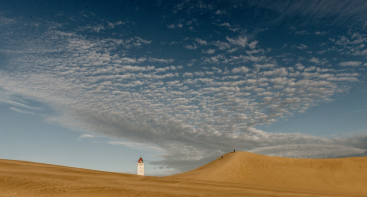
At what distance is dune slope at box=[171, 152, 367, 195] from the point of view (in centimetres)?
3666

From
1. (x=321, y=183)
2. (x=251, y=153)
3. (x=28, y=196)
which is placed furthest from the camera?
(x=251, y=153)

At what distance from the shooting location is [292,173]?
40062 mm

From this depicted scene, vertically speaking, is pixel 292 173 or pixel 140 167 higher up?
pixel 140 167

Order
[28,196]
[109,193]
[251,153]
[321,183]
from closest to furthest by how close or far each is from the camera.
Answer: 1. [28,196]
2. [109,193]
3. [321,183]
4. [251,153]

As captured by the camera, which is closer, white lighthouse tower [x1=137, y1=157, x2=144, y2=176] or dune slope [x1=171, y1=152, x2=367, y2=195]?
dune slope [x1=171, y1=152, x2=367, y2=195]

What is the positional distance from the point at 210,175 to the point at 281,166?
13648mm

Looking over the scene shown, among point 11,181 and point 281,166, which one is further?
point 281,166

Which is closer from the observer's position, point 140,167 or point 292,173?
point 292,173

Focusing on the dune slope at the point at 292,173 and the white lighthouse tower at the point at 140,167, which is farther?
the white lighthouse tower at the point at 140,167

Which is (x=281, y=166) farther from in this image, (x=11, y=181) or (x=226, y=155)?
(x=11, y=181)

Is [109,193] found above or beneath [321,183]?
above

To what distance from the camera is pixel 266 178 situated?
3838 cm

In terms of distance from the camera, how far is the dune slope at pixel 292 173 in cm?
3666

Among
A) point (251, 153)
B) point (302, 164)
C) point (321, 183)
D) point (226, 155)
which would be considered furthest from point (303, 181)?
point (226, 155)
